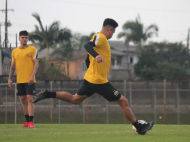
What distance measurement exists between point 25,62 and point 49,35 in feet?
109

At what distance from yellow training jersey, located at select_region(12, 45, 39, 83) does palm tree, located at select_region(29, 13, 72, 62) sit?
31.8 meters

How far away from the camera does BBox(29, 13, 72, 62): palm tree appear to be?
41.0 m

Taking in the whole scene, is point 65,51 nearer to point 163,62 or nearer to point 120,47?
point 163,62

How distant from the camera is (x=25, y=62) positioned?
360 inches

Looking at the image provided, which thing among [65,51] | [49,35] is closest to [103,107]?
[49,35]

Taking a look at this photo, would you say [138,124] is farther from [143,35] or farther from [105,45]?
[143,35]

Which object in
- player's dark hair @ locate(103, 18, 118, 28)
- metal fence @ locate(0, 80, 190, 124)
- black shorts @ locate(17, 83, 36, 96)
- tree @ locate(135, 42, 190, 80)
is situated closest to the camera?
player's dark hair @ locate(103, 18, 118, 28)

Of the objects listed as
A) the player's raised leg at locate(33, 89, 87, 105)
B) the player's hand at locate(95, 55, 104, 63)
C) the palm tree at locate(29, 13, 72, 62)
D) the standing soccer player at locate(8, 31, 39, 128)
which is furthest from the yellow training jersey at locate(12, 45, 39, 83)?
the palm tree at locate(29, 13, 72, 62)

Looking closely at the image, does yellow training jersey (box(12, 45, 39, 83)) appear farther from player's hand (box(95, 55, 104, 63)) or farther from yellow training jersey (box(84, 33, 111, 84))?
player's hand (box(95, 55, 104, 63))

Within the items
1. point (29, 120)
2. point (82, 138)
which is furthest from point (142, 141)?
point (29, 120)

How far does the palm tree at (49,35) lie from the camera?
135ft

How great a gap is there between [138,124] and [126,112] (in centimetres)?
31

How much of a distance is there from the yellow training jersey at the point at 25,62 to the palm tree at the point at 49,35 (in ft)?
104

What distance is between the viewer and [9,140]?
21.1ft
